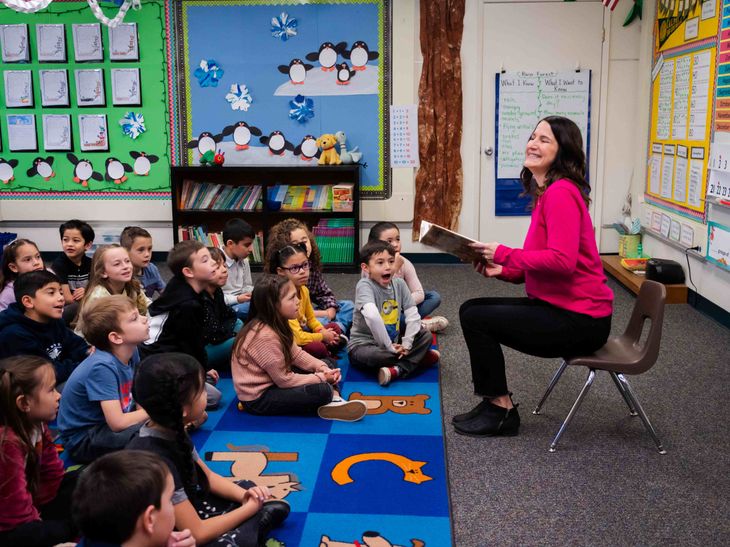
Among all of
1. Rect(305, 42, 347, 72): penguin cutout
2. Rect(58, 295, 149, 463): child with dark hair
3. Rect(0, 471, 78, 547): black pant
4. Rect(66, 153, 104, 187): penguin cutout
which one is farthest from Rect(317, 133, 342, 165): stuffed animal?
Rect(0, 471, 78, 547): black pant

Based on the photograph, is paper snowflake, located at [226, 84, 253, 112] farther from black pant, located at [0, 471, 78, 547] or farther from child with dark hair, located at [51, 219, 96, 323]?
black pant, located at [0, 471, 78, 547]

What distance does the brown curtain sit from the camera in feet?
21.5

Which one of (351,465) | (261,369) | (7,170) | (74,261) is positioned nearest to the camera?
(351,465)

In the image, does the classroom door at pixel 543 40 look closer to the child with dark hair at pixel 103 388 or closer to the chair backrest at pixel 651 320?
the chair backrest at pixel 651 320

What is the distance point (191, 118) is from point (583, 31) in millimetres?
3410

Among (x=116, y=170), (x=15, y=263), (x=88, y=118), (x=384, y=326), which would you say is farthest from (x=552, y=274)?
(x=88, y=118)

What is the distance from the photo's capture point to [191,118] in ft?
22.5

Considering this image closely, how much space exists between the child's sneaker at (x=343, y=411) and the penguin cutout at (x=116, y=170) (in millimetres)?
4379

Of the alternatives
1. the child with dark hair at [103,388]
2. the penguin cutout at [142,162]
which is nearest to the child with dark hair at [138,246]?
the child with dark hair at [103,388]

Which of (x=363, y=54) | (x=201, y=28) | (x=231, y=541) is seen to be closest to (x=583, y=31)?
(x=363, y=54)

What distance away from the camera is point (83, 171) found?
7062mm

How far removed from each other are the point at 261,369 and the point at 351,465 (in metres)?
0.69

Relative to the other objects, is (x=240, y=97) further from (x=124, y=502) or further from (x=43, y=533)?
(x=124, y=502)

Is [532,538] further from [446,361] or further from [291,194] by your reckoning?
[291,194]
